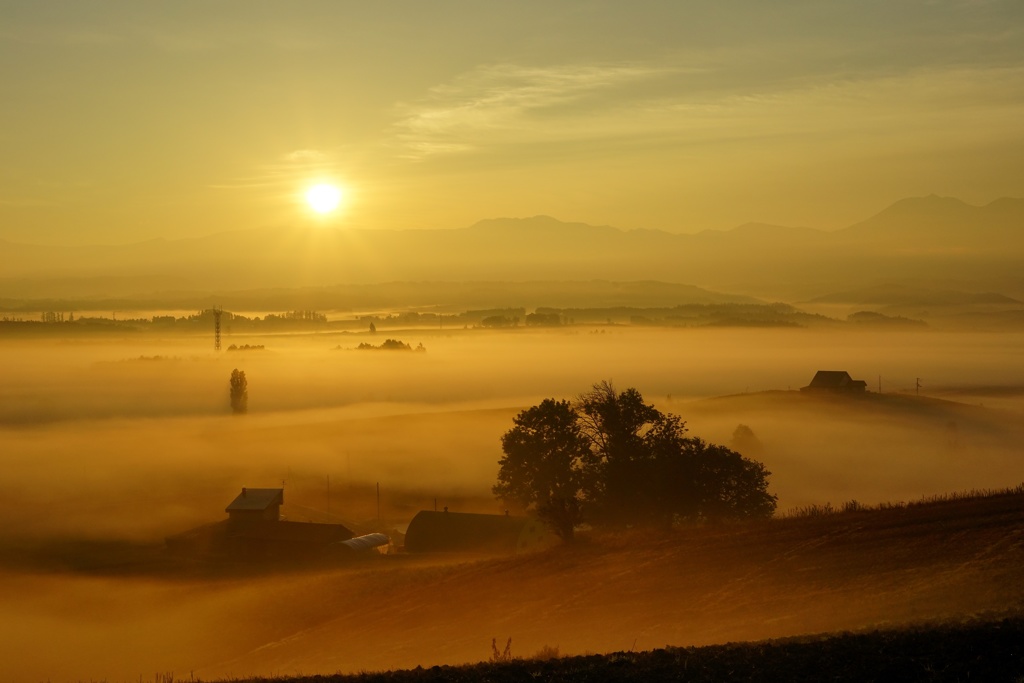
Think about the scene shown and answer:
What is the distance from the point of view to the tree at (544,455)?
1850 inches

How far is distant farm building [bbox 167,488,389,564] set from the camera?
59.8m

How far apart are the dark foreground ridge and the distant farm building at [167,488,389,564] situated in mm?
44337

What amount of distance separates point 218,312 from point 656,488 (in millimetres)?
137506

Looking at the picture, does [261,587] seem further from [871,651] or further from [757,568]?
[871,651]

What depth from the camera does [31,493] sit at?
266ft

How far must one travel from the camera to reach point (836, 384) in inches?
4796

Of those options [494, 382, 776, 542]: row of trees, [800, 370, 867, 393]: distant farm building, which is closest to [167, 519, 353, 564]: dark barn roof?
[494, 382, 776, 542]: row of trees

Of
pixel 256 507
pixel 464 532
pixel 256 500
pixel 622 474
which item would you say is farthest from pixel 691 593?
pixel 256 500

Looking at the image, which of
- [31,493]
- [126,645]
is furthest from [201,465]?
[126,645]

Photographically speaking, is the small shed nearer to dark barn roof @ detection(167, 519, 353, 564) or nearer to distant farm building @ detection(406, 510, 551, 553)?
dark barn roof @ detection(167, 519, 353, 564)

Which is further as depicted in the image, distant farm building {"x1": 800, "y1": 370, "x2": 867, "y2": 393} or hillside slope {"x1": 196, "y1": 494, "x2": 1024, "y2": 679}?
distant farm building {"x1": 800, "y1": 370, "x2": 867, "y2": 393}

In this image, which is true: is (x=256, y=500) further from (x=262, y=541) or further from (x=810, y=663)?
(x=810, y=663)

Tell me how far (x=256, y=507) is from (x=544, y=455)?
26.1 meters

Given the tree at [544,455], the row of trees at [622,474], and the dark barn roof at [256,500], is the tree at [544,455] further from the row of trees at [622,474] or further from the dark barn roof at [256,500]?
the dark barn roof at [256,500]
